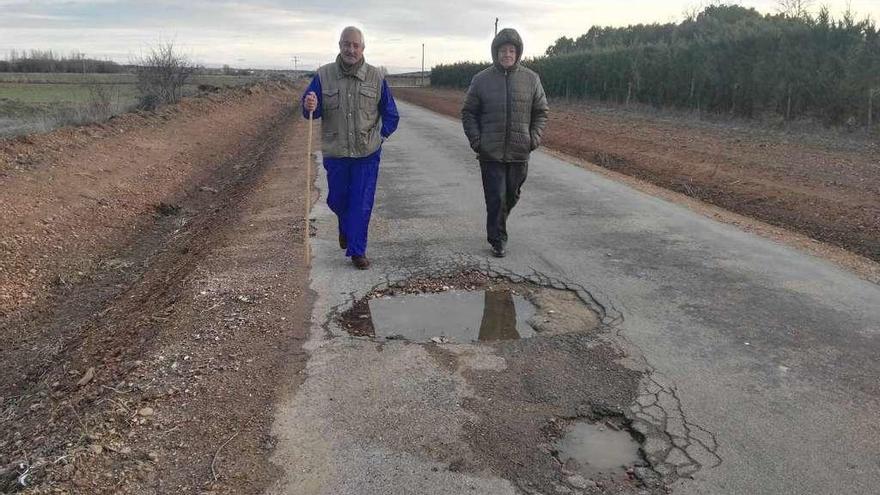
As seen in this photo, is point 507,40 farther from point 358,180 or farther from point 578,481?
point 578,481

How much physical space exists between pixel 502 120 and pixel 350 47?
4.86 feet

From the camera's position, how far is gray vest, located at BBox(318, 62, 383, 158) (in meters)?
5.50

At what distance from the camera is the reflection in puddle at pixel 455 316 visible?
4449 mm

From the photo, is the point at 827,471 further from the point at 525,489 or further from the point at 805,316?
the point at 805,316

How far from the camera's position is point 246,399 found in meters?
3.54

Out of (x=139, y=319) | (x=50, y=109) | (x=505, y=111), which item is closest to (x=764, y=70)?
(x=505, y=111)

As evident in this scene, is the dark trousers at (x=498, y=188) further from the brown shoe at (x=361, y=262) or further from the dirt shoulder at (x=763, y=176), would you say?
the dirt shoulder at (x=763, y=176)

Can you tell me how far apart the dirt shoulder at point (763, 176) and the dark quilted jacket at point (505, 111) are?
123 inches

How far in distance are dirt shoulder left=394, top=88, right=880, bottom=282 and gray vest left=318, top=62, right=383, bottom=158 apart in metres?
4.50

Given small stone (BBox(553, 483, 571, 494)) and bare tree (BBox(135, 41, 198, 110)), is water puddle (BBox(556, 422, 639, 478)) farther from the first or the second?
bare tree (BBox(135, 41, 198, 110))

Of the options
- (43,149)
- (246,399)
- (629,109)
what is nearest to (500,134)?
(246,399)

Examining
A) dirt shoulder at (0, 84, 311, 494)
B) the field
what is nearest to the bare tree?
the field

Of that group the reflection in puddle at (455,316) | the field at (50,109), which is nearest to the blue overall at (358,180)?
the reflection in puddle at (455,316)

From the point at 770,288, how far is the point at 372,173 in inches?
135
